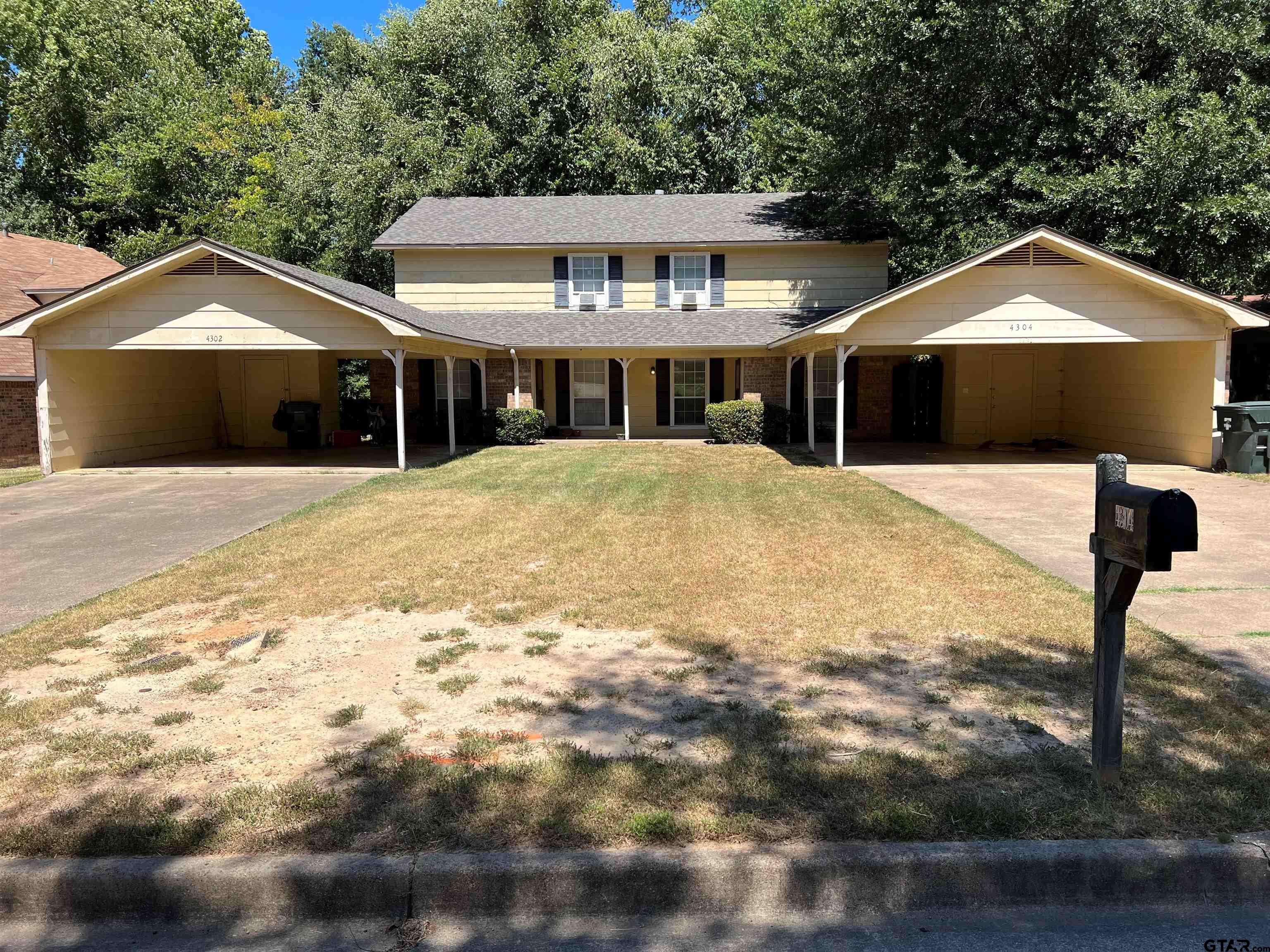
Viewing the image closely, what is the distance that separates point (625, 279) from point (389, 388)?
22.5ft

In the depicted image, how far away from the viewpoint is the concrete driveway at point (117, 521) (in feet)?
25.6

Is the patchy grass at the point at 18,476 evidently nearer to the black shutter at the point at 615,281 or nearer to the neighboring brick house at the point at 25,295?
the neighboring brick house at the point at 25,295

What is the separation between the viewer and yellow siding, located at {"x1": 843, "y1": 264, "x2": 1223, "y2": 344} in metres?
14.5

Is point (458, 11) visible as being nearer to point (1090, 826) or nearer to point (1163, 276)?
point (1163, 276)

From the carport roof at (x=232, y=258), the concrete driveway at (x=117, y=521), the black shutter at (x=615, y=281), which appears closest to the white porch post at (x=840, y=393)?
the carport roof at (x=232, y=258)

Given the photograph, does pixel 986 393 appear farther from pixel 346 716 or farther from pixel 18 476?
pixel 18 476

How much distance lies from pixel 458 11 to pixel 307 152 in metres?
8.14

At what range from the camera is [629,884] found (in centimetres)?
315

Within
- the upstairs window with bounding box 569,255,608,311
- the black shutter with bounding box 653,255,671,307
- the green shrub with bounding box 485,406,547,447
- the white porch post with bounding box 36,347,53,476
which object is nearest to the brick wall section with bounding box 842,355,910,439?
the black shutter with bounding box 653,255,671,307

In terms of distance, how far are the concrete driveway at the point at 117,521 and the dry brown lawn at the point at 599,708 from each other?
0.56 meters

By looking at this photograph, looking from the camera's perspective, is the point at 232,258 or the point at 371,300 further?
the point at 371,300

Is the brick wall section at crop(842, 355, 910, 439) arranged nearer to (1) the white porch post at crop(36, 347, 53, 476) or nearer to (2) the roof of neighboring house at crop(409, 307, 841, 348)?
(2) the roof of neighboring house at crop(409, 307, 841, 348)

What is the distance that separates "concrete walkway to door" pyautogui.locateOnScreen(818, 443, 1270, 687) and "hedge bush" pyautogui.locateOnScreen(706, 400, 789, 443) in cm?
169

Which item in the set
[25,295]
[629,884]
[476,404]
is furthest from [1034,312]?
[25,295]
